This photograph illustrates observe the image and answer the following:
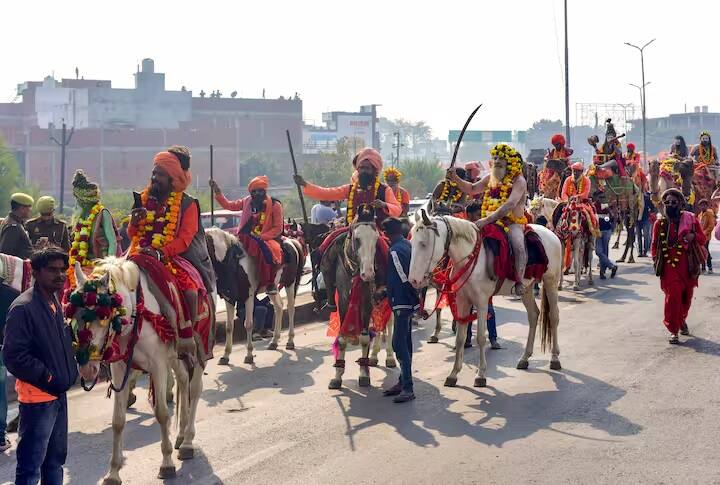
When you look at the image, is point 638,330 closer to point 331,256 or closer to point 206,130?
point 331,256

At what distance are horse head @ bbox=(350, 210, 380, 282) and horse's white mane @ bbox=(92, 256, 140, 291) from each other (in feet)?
12.4

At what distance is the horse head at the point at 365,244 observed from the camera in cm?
1209

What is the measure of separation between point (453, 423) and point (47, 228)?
18.3 feet

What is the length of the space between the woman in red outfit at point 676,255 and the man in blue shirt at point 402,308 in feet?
16.0

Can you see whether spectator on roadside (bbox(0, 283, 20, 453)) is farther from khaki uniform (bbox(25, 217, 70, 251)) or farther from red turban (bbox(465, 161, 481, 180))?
red turban (bbox(465, 161, 481, 180))

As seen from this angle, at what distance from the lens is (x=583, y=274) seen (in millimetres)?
23859

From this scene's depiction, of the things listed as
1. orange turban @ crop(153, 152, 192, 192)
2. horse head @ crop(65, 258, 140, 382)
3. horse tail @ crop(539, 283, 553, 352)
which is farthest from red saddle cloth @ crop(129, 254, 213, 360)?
horse tail @ crop(539, 283, 553, 352)

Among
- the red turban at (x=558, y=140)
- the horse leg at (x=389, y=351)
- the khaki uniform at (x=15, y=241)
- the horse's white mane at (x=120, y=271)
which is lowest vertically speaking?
the horse leg at (x=389, y=351)

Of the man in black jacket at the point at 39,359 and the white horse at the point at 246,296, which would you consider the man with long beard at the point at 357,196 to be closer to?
the white horse at the point at 246,296

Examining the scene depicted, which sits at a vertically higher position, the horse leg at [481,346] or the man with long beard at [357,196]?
the man with long beard at [357,196]

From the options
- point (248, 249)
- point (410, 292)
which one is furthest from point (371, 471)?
point (248, 249)

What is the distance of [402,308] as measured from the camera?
38.4 ft

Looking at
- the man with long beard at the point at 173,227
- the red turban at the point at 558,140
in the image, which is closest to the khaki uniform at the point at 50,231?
the man with long beard at the point at 173,227

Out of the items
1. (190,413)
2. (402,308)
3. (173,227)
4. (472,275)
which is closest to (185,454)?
(190,413)
